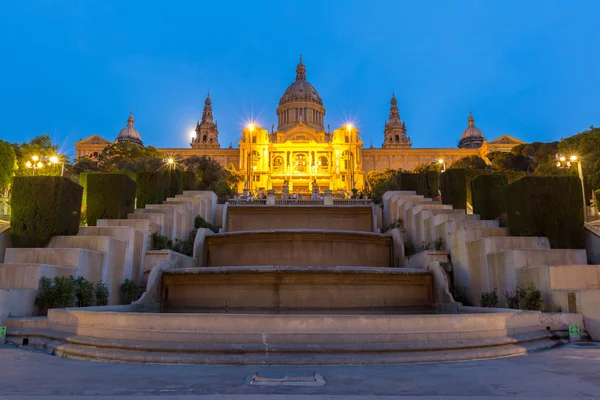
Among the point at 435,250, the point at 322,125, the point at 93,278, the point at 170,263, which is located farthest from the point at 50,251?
the point at 322,125

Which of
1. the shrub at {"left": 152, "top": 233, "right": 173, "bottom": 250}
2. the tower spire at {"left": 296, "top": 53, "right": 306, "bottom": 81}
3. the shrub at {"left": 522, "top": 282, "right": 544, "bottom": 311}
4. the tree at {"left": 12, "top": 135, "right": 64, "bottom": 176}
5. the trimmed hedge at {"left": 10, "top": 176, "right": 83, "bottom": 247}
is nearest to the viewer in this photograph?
the shrub at {"left": 522, "top": 282, "right": 544, "bottom": 311}

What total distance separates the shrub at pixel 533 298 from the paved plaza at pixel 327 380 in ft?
9.74

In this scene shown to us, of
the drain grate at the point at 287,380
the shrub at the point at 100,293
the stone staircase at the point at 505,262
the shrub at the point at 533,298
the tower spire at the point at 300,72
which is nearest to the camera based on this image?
the drain grate at the point at 287,380

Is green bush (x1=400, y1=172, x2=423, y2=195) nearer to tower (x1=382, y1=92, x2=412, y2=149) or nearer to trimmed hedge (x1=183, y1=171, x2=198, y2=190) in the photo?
trimmed hedge (x1=183, y1=171, x2=198, y2=190)

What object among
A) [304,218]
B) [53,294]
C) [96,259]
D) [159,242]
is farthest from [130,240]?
[304,218]

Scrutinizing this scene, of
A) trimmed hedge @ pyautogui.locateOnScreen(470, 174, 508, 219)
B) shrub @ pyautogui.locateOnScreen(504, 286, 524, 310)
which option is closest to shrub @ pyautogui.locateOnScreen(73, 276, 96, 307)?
shrub @ pyautogui.locateOnScreen(504, 286, 524, 310)

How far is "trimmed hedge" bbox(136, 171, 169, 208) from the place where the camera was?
21.1 m

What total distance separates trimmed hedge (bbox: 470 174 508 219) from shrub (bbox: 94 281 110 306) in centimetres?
1329

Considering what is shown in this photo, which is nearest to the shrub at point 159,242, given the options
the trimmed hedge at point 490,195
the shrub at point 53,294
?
the shrub at point 53,294

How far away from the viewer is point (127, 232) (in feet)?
42.7

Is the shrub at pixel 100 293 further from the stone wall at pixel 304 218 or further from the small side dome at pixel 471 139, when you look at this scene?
the small side dome at pixel 471 139

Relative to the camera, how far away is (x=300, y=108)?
120 metres

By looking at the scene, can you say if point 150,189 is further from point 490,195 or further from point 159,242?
point 490,195

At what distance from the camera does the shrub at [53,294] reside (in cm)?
976
